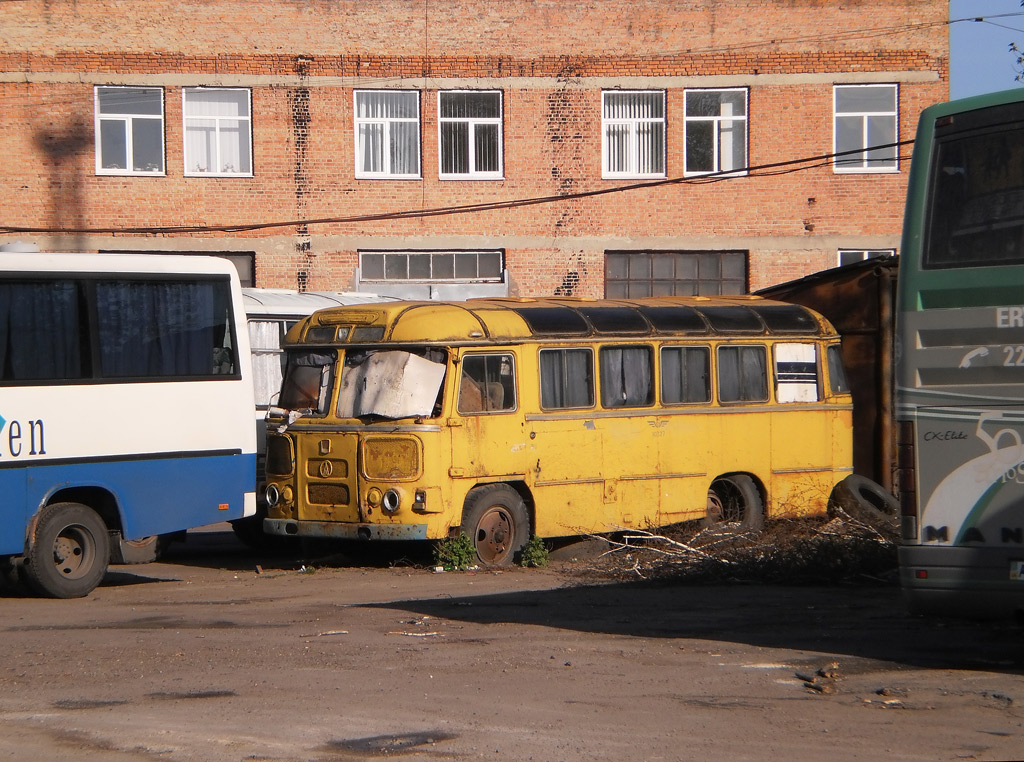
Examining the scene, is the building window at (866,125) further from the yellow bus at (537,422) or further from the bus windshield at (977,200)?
the bus windshield at (977,200)

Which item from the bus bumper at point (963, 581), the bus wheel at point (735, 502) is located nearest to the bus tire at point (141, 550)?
the bus wheel at point (735, 502)

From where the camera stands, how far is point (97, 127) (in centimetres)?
2745

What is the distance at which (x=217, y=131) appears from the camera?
27.8 meters

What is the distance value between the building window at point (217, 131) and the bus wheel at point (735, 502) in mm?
15214

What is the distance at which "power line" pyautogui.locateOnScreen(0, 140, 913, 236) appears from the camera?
90.2 ft

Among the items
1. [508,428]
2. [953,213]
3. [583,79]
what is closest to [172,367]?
[508,428]

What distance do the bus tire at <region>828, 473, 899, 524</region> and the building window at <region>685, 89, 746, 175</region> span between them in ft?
42.9

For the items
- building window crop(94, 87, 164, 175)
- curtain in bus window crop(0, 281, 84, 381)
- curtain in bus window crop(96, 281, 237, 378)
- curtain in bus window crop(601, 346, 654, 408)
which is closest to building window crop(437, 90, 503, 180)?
building window crop(94, 87, 164, 175)

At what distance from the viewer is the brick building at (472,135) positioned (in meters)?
27.4

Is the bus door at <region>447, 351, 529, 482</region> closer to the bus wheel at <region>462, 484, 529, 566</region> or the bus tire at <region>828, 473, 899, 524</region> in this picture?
the bus wheel at <region>462, 484, 529, 566</region>

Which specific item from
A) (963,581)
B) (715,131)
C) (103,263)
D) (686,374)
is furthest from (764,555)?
(715,131)

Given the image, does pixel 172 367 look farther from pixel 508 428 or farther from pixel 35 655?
pixel 35 655

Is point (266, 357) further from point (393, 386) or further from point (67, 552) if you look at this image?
point (67, 552)

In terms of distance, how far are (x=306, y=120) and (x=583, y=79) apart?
5.65 metres
